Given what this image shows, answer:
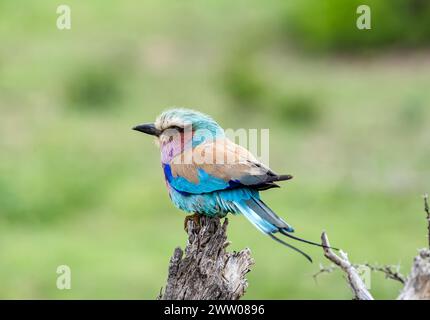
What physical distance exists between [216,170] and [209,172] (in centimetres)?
4

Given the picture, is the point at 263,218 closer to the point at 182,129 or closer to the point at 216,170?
the point at 216,170

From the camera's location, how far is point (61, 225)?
508 inches

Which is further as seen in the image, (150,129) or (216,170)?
(150,129)

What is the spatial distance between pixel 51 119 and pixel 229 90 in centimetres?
269

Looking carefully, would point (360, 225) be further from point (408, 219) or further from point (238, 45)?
point (238, 45)

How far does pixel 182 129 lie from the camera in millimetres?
5449

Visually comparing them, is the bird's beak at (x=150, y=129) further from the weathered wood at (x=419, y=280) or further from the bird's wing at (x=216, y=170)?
the weathered wood at (x=419, y=280)

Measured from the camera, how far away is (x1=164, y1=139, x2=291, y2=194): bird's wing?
4.92 meters

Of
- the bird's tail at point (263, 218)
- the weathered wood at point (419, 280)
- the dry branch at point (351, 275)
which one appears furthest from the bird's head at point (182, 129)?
the weathered wood at point (419, 280)

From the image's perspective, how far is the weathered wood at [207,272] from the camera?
4809 millimetres

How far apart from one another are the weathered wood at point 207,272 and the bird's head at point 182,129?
0.58 meters

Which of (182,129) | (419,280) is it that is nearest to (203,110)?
(182,129)

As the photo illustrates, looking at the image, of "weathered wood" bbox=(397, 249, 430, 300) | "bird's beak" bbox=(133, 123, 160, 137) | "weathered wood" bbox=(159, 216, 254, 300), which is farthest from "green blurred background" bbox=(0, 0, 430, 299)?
"weathered wood" bbox=(397, 249, 430, 300)

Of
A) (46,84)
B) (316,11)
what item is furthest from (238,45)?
(46,84)
